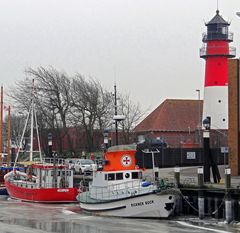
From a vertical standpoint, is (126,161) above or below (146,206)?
above

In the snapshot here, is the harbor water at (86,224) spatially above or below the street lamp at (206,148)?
below

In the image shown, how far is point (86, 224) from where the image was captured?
33625 millimetres

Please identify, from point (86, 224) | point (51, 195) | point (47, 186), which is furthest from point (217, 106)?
point (86, 224)

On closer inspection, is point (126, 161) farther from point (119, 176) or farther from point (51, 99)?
point (51, 99)

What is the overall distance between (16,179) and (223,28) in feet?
93.7

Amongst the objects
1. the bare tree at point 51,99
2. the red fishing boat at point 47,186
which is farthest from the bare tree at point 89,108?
the red fishing boat at point 47,186

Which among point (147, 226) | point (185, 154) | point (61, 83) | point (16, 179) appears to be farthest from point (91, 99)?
point (147, 226)

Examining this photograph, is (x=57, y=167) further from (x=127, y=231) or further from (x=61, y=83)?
(x=61, y=83)

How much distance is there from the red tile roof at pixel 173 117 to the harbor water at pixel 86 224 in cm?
4187

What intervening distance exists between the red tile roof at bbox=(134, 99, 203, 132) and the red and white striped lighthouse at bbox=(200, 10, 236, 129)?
12.7m

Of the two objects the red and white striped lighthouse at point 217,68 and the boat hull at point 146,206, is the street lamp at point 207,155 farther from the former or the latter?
the red and white striped lighthouse at point 217,68

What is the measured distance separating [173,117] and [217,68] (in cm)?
1586

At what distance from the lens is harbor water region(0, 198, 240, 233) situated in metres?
31.1

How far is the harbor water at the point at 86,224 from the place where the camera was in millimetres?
31078
